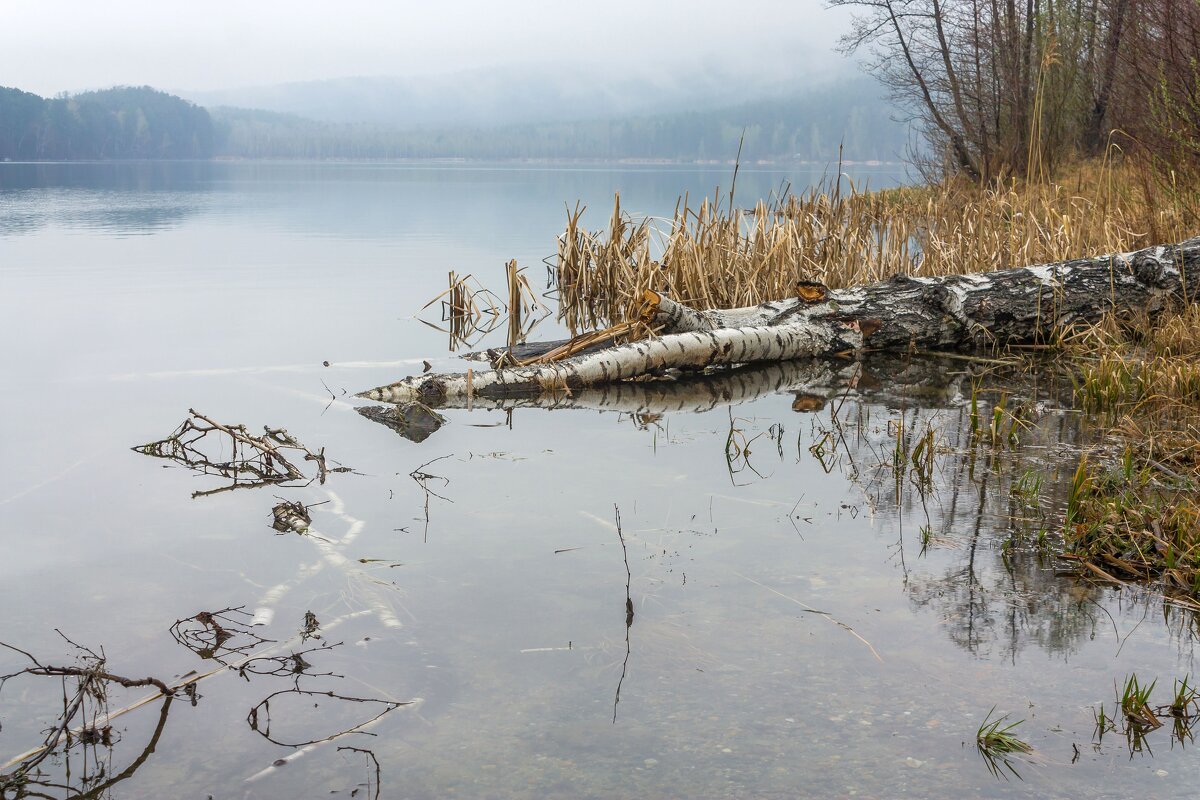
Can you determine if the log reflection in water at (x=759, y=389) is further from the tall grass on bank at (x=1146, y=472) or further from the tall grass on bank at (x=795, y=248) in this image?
the tall grass on bank at (x=795, y=248)

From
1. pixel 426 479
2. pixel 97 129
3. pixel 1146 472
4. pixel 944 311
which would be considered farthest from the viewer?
pixel 97 129

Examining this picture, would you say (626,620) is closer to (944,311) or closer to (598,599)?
(598,599)

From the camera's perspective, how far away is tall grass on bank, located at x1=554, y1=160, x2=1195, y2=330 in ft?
32.0

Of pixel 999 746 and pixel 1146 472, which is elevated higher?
pixel 1146 472

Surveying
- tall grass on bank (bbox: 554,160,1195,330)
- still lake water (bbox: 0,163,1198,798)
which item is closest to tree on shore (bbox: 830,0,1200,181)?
tall grass on bank (bbox: 554,160,1195,330)

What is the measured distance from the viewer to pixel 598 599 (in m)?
3.80

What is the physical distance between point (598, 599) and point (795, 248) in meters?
6.91

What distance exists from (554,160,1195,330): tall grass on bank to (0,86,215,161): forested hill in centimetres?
12090

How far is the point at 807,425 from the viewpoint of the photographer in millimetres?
6395

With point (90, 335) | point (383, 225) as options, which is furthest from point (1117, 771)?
point (383, 225)

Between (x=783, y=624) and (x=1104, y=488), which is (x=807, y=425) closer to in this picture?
(x=1104, y=488)

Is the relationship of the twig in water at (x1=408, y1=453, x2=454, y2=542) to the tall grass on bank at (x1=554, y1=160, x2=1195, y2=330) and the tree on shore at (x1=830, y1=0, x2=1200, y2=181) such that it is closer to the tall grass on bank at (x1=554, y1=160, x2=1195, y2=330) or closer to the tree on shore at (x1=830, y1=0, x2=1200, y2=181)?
the tall grass on bank at (x1=554, y1=160, x2=1195, y2=330)

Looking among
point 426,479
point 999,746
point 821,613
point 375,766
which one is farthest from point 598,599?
point 426,479

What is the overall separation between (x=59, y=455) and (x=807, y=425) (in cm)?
418
